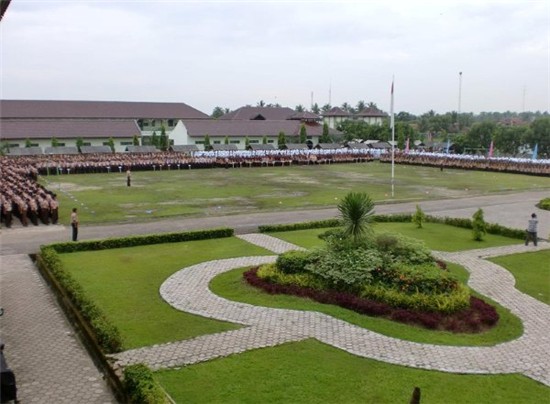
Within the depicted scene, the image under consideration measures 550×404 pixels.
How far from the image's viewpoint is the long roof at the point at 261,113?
82875mm

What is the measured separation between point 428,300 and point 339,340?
2418mm

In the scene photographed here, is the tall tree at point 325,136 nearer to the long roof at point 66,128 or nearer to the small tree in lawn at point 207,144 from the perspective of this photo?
the small tree in lawn at point 207,144

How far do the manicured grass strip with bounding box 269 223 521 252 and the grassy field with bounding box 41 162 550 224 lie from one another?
5860 mm

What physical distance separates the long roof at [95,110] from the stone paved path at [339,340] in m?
62.9

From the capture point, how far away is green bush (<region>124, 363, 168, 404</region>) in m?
7.60

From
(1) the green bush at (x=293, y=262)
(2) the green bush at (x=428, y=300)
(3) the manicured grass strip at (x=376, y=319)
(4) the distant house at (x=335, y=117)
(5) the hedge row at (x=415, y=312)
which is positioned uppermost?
(4) the distant house at (x=335, y=117)

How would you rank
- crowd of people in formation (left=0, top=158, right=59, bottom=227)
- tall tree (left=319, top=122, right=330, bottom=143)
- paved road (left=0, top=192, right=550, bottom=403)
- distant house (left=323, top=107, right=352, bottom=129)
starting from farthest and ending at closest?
distant house (left=323, top=107, right=352, bottom=129) → tall tree (left=319, top=122, right=330, bottom=143) → crowd of people in formation (left=0, top=158, right=59, bottom=227) → paved road (left=0, top=192, right=550, bottom=403)

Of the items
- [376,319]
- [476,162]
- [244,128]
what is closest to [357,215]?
[376,319]

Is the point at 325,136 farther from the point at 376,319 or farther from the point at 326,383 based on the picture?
the point at 326,383

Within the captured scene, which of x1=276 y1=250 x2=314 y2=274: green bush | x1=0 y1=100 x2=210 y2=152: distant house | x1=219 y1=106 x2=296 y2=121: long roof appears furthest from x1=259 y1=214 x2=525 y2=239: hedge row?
x1=219 y1=106 x2=296 y2=121: long roof

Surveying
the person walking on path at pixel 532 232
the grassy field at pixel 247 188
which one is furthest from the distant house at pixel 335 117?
the person walking on path at pixel 532 232

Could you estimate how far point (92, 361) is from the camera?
974 centimetres

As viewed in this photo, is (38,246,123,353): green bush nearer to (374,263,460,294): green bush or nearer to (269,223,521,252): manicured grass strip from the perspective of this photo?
(374,263,460,294): green bush

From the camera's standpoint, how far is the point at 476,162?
5059 cm
